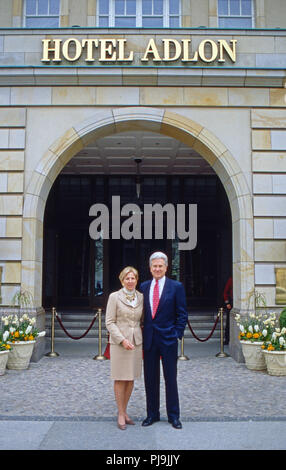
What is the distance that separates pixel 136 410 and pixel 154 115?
6.54 metres

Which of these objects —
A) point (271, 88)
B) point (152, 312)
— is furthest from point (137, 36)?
point (152, 312)

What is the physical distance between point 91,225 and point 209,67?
8.52 meters

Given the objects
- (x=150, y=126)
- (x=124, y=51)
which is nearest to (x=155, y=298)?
(x=150, y=126)

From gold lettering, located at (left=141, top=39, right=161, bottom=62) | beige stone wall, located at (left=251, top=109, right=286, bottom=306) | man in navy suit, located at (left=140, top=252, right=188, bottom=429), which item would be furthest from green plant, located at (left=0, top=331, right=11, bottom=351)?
gold lettering, located at (left=141, top=39, right=161, bottom=62)

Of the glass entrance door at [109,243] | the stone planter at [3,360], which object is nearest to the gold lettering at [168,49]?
the stone planter at [3,360]

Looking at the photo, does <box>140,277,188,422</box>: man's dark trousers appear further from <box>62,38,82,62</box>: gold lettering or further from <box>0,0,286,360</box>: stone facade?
<box>62,38,82,62</box>: gold lettering

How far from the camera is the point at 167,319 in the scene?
5344 millimetres

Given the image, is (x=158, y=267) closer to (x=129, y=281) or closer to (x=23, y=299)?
(x=129, y=281)

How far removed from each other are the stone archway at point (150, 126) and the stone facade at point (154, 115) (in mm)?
22

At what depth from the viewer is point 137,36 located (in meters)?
10.2

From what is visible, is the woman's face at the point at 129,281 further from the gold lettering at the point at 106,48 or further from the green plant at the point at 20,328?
the gold lettering at the point at 106,48

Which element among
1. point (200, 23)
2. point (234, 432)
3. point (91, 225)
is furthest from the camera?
point (91, 225)

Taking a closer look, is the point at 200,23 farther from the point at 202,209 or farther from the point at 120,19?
the point at 202,209

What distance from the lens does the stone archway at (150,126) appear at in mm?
9805
